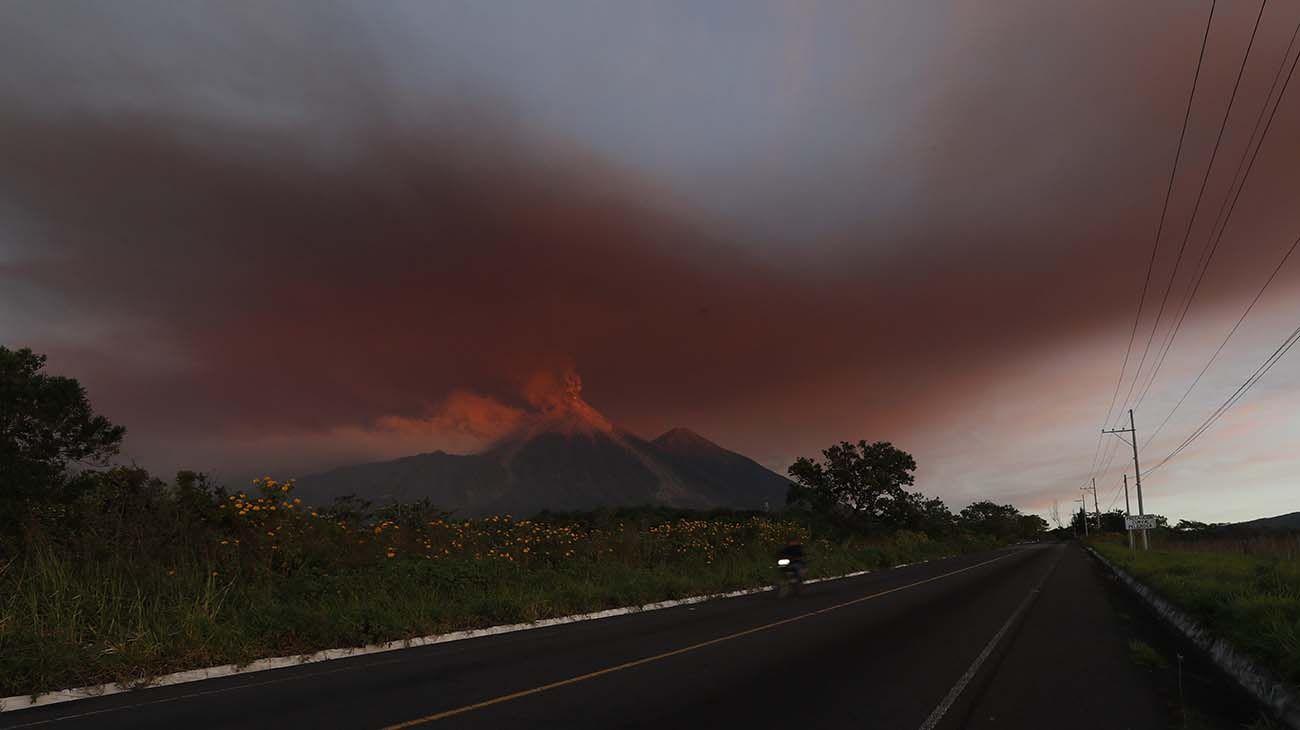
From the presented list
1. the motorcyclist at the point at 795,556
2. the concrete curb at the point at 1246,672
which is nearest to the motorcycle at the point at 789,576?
the motorcyclist at the point at 795,556

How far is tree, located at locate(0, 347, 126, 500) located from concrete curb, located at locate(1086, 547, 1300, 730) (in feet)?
144

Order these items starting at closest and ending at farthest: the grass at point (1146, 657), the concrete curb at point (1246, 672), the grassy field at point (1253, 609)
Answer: the concrete curb at point (1246, 672) < the grassy field at point (1253, 609) < the grass at point (1146, 657)

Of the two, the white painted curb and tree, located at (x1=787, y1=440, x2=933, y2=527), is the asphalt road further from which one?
tree, located at (x1=787, y1=440, x2=933, y2=527)

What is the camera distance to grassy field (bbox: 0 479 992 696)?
948cm

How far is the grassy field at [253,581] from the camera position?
948 centimetres

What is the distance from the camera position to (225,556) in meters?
13.2

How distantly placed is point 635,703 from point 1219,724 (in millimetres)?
5410

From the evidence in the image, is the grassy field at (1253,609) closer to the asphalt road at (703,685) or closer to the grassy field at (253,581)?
the asphalt road at (703,685)

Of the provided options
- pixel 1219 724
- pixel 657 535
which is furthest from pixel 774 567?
pixel 1219 724

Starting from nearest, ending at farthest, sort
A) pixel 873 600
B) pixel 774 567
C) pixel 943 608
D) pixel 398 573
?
1. pixel 398 573
2. pixel 943 608
3. pixel 873 600
4. pixel 774 567

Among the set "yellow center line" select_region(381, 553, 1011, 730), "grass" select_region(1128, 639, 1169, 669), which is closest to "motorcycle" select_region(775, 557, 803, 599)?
"yellow center line" select_region(381, 553, 1011, 730)

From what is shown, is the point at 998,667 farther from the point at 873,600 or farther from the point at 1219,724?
the point at 873,600

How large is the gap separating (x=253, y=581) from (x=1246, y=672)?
14687 millimetres

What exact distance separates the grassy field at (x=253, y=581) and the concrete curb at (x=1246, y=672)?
11704mm
